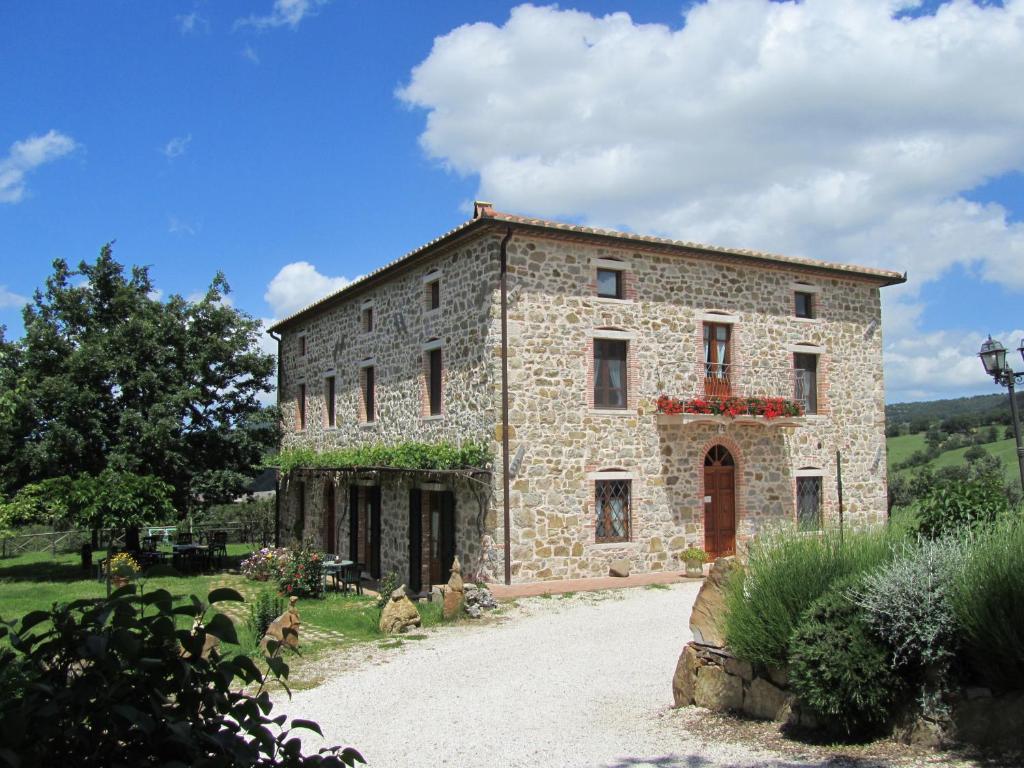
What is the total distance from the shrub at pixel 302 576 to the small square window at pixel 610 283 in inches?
301

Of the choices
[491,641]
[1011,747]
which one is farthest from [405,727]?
[1011,747]

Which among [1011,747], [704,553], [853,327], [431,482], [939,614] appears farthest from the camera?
[853,327]

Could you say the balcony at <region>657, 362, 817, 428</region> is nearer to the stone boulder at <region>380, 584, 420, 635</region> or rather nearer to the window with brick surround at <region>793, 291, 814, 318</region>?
the window with brick surround at <region>793, 291, 814, 318</region>

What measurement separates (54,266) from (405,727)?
18.8m

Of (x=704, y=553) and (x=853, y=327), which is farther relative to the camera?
(x=853, y=327)

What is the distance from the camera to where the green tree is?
2002cm

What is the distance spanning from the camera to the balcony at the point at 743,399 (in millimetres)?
16109

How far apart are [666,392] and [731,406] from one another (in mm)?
1278

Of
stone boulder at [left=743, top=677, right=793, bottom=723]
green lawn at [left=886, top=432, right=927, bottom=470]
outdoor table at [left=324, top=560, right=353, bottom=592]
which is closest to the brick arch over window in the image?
outdoor table at [left=324, top=560, right=353, bottom=592]

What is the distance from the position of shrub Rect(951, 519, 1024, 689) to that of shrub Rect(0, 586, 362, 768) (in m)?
4.86

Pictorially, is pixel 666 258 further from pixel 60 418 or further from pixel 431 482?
pixel 60 418

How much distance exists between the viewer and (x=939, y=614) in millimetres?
5664

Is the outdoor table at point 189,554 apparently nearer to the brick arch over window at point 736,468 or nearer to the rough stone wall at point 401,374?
the rough stone wall at point 401,374

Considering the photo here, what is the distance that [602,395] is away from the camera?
16.0 metres
